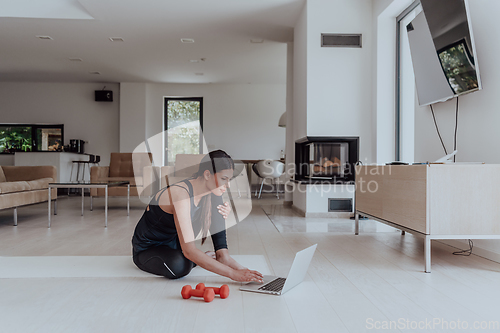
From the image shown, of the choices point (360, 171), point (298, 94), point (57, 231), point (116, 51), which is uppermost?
point (116, 51)

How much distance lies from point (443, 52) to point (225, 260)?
7.76ft

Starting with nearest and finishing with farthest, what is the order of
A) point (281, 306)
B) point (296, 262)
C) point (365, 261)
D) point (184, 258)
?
point (281, 306)
point (296, 262)
point (184, 258)
point (365, 261)

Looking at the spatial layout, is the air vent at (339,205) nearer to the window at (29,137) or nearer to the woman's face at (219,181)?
the woman's face at (219,181)

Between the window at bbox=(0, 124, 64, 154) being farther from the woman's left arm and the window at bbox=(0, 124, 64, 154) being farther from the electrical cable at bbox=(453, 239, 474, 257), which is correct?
the electrical cable at bbox=(453, 239, 474, 257)

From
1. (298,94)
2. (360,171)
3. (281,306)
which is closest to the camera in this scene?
(281,306)

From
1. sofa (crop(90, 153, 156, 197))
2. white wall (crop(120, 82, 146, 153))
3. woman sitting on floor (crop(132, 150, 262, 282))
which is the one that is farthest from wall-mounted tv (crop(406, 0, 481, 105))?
white wall (crop(120, 82, 146, 153))

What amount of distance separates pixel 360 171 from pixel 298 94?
213 cm

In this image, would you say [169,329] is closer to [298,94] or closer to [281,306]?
[281,306]

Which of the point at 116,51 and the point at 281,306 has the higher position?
the point at 116,51

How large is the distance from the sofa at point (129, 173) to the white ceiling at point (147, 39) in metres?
2.01

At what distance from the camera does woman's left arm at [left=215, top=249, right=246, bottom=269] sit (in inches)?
82.9

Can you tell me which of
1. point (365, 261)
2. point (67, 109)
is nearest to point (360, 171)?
point (365, 261)

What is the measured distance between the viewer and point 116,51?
696cm

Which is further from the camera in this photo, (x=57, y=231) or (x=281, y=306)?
(x=57, y=231)
